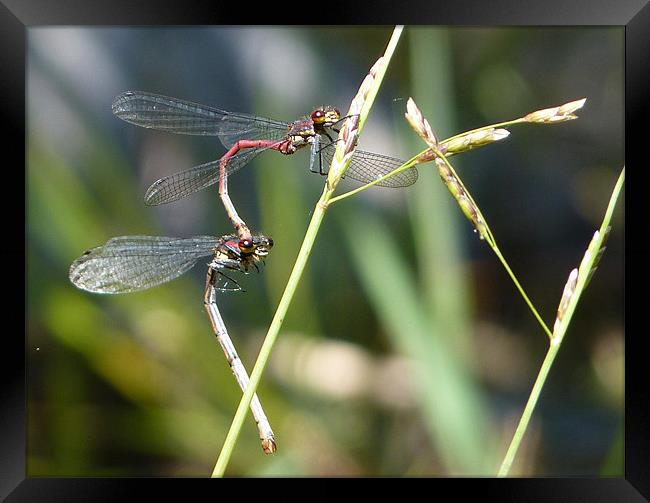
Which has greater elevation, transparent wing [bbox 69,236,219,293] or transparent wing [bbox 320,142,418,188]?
transparent wing [bbox 320,142,418,188]

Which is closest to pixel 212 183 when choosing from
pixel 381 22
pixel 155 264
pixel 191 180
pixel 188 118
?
pixel 191 180

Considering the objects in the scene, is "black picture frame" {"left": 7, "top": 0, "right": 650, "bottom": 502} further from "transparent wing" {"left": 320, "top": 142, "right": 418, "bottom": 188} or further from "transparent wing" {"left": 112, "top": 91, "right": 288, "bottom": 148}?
"transparent wing" {"left": 320, "top": 142, "right": 418, "bottom": 188}

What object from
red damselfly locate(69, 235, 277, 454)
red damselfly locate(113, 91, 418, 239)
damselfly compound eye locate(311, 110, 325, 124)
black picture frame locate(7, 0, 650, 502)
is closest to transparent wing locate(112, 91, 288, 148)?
red damselfly locate(113, 91, 418, 239)

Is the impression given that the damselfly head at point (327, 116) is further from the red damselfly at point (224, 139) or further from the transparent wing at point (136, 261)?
the transparent wing at point (136, 261)

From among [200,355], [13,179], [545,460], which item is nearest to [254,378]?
[200,355]

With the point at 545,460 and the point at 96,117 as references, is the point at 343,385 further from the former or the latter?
the point at 96,117

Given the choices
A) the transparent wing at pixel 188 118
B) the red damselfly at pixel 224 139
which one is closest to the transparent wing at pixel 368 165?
the red damselfly at pixel 224 139
